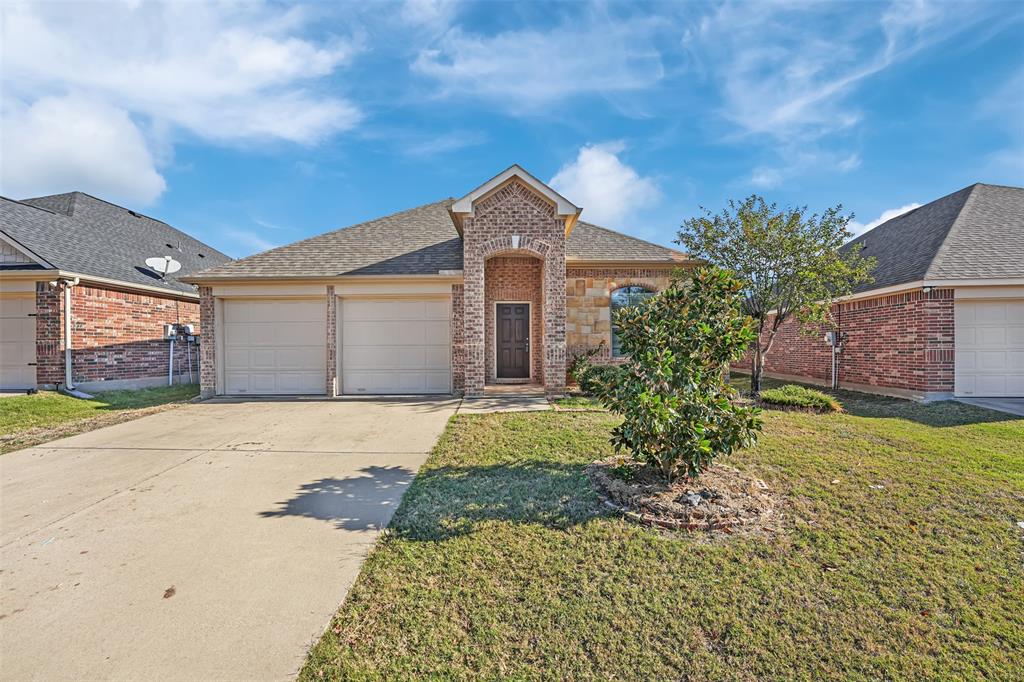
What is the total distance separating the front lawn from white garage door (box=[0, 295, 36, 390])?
4.18ft

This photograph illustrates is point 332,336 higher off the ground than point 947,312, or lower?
lower

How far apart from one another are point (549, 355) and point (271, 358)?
23.3 ft

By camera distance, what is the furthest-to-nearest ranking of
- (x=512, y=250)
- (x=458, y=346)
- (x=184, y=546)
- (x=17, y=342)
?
(x=17, y=342) < (x=458, y=346) < (x=512, y=250) < (x=184, y=546)

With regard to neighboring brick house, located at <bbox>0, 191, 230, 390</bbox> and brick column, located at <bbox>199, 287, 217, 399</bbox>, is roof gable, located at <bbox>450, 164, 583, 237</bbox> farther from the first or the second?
neighboring brick house, located at <bbox>0, 191, 230, 390</bbox>

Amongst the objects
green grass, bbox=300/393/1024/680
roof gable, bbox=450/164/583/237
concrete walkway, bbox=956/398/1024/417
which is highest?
roof gable, bbox=450/164/583/237

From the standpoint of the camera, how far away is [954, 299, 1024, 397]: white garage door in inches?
396

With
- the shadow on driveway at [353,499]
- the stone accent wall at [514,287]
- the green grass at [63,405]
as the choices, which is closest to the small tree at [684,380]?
the shadow on driveway at [353,499]

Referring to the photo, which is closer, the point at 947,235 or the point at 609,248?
the point at 947,235

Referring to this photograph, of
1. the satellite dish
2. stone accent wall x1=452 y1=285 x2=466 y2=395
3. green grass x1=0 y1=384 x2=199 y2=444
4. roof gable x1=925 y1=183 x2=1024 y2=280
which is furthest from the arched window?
the satellite dish

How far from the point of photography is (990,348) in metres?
10.1

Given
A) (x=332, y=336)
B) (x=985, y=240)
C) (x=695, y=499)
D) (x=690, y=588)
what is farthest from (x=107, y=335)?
(x=985, y=240)

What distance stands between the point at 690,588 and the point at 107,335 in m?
15.3

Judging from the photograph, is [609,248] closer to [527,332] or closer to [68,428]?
[527,332]

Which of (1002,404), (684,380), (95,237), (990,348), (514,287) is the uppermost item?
(95,237)
